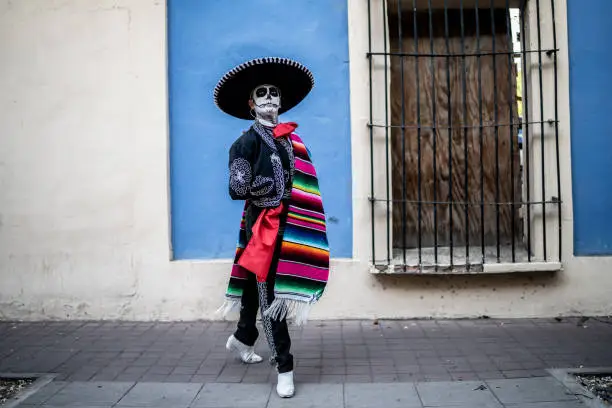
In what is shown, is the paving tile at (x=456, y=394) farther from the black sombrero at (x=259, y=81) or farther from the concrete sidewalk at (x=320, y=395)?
the black sombrero at (x=259, y=81)

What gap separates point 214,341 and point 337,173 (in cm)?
185

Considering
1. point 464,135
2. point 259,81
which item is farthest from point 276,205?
point 464,135

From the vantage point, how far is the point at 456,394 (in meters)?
3.83

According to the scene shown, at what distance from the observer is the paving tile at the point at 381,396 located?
12.1 ft

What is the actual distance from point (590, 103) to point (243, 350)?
150 inches

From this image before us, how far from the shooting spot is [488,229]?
20.7 ft

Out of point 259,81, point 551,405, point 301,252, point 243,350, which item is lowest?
point 551,405

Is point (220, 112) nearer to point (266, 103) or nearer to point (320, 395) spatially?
point (266, 103)

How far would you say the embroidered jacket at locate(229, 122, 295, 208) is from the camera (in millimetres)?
3830

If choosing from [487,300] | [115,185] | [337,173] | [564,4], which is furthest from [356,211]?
[564,4]

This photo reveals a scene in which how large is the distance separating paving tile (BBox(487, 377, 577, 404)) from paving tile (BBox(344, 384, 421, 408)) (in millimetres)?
512

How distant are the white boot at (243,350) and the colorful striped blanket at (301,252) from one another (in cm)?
62

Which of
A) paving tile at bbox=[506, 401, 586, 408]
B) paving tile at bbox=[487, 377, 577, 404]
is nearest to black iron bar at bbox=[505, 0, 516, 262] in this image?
paving tile at bbox=[487, 377, 577, 404]

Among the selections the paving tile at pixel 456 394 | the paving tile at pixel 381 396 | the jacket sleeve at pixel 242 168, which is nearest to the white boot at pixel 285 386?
the paving tile at pixel 381 396
